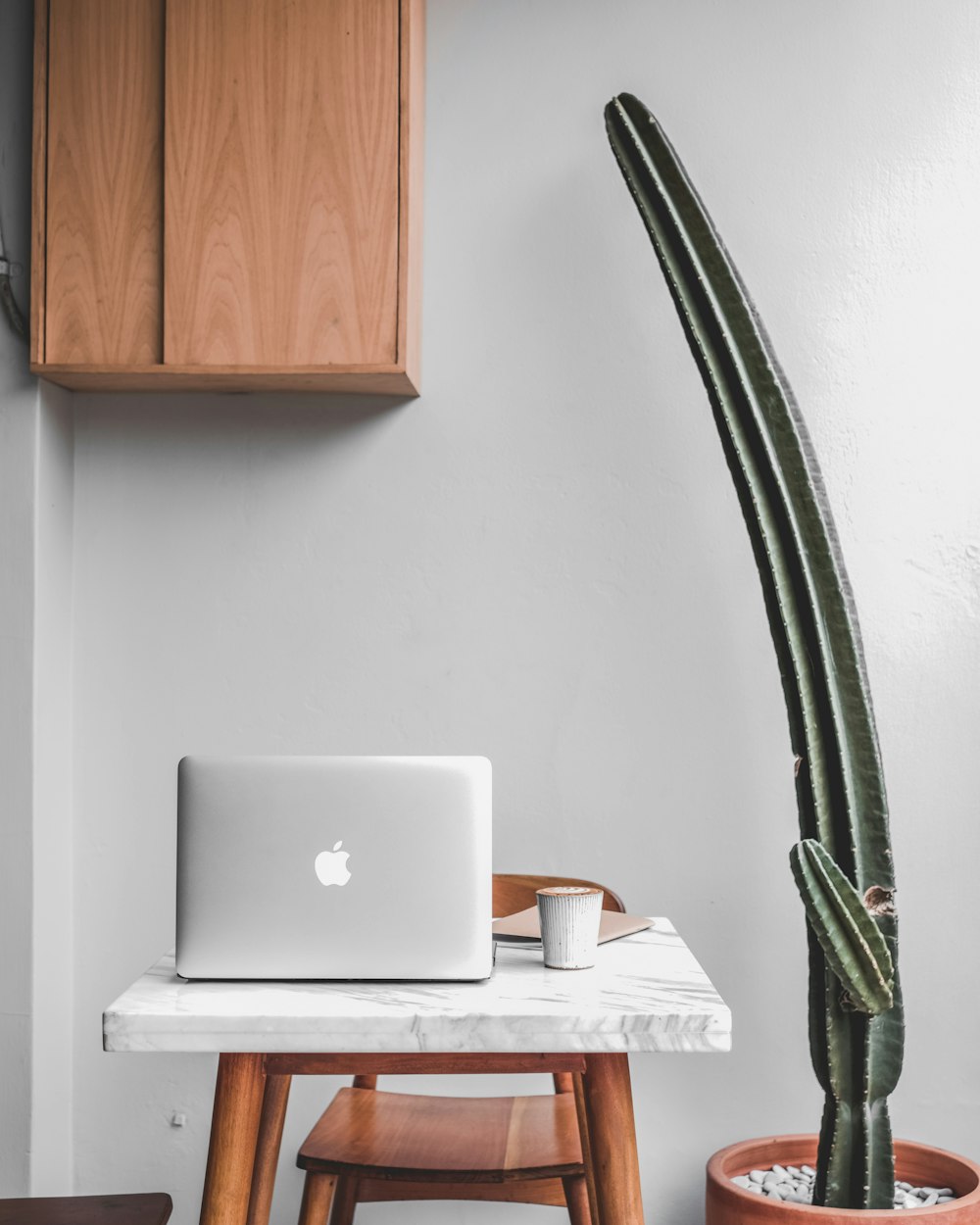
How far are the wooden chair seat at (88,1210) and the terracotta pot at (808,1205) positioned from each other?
0.79 metres

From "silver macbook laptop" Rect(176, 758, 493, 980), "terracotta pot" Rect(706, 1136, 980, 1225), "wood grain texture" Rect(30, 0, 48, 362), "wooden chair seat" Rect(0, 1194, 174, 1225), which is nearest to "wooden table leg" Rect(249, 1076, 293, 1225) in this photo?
"silver macbook laptop" Rect(176, 758, 493, 980)

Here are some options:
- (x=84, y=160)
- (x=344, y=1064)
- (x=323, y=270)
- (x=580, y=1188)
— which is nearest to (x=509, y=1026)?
(x=344, y=1064)

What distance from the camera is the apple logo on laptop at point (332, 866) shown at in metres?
1.21

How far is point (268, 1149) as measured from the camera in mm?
1453

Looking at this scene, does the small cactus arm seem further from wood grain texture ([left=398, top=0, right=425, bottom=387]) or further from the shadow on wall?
the shadow on wall

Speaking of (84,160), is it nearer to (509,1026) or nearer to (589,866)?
(589,866)

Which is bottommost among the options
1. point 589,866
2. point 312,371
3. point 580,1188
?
point 580,1188

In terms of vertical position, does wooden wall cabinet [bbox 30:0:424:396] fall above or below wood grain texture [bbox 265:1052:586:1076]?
above

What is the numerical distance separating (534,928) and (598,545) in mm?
913

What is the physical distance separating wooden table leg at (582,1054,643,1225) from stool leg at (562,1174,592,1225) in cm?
45

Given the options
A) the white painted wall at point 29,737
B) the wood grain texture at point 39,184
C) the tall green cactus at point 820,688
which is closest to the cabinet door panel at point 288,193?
the wood grain texture at point 39,184

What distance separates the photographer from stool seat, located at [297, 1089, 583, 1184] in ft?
5.25

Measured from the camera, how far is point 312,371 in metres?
2.04

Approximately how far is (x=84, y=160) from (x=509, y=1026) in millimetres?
1631
